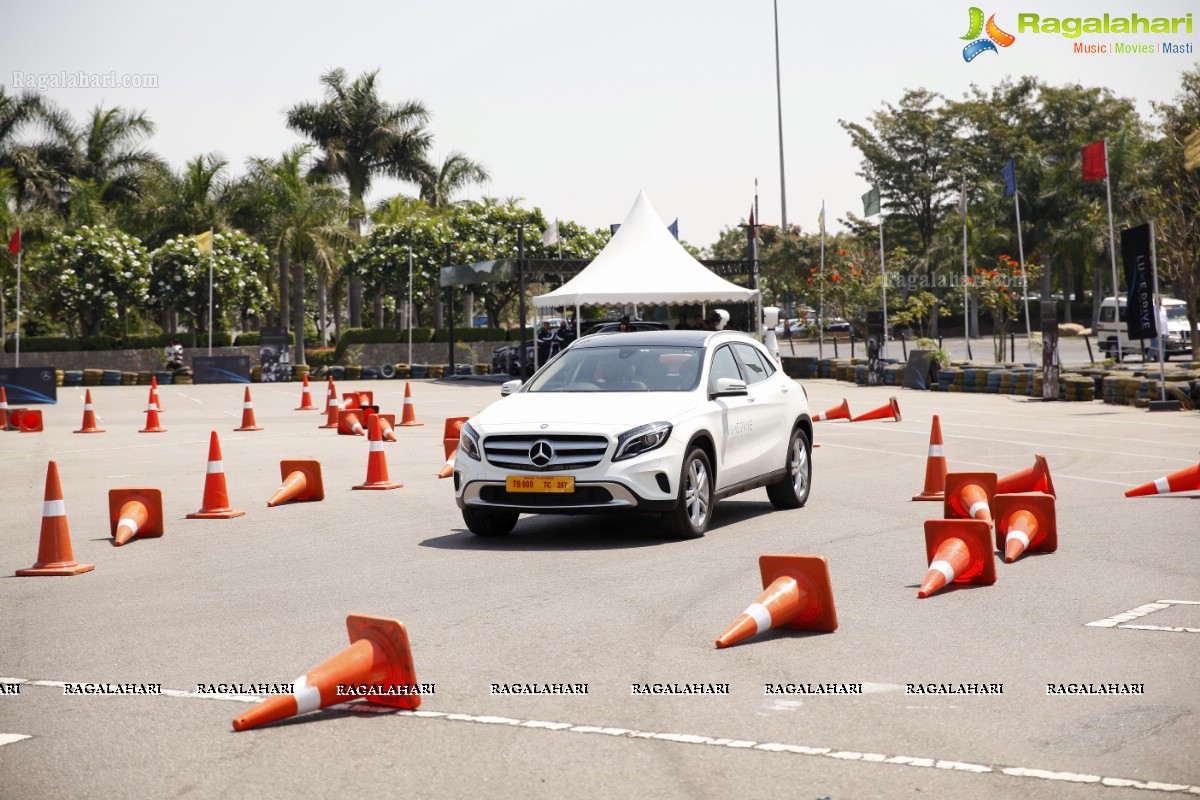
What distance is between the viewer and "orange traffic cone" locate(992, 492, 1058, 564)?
369 inches

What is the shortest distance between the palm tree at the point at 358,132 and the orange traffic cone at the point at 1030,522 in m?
55.8

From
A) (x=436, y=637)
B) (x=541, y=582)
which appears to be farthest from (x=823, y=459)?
(x=436, y=637)

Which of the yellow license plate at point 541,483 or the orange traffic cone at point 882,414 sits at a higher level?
the yellow license plate at point 541,483

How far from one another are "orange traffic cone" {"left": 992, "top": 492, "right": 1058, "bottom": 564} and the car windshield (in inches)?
105

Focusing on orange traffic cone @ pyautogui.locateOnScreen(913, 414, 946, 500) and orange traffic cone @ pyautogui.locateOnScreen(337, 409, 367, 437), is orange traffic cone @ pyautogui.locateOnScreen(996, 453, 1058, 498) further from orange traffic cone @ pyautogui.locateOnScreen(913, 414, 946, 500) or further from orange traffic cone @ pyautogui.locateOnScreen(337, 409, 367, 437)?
orange traffic cone @ pyautogui.locateOnScreen(337, 409, 367, 437)

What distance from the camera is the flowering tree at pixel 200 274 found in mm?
56062

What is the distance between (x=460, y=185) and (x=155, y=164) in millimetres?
14347

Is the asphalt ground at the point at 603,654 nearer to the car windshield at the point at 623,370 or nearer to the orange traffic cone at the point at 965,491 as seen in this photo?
the orange traffic cone at the point at 965,491

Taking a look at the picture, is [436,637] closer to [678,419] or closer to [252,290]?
[678,419]

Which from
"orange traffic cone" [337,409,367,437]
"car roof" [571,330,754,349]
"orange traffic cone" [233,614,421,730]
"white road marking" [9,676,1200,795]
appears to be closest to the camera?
"white road marking" [9,676,1200,795]

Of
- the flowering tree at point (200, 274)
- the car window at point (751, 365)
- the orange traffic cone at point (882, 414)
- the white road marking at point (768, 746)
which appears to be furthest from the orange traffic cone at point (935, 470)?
the flowering tree at point (200, 274)

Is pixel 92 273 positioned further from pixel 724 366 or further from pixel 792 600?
pixel 792 600

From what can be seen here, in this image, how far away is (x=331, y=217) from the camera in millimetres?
56562

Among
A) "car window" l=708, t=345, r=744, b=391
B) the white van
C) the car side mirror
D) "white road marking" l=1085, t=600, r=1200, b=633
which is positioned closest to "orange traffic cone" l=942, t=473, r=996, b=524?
the car side mirror
